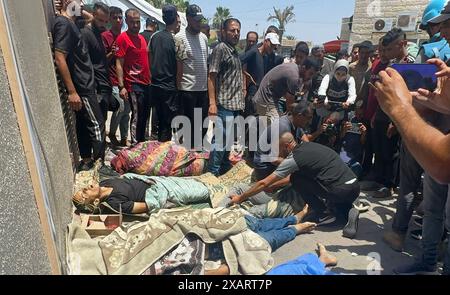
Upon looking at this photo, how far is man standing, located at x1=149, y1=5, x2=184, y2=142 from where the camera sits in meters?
4.40

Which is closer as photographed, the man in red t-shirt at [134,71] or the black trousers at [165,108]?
the black trousers at [165,108]

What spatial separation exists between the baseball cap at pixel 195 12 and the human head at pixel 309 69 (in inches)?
79.5

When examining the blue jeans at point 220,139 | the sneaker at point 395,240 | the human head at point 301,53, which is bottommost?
the sneaker at point 395,240

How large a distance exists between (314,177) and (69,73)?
242 centimetres

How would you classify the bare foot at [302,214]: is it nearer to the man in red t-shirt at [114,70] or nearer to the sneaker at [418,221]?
the sneaker at [418,221]

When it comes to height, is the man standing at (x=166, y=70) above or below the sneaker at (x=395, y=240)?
above

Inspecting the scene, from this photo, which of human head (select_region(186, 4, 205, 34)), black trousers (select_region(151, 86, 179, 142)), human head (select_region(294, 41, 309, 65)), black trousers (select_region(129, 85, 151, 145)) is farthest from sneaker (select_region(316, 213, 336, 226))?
human head (select_region(294, 41, 309, 65))

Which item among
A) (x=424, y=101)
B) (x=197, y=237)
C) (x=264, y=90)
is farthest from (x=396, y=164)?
(x=197, y=237)

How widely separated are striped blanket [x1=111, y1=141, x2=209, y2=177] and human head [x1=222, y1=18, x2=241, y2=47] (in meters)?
1.33

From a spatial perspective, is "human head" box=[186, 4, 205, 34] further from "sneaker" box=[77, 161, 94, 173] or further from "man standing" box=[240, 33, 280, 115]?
"sneaker" box=[77, 161, 94, 173]

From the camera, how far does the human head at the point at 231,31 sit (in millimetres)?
3967

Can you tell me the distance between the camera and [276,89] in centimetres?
420

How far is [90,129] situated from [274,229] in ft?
6.99

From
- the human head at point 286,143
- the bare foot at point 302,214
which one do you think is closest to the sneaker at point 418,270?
the bare foot at point 302,214
